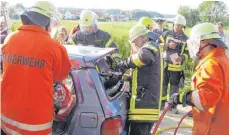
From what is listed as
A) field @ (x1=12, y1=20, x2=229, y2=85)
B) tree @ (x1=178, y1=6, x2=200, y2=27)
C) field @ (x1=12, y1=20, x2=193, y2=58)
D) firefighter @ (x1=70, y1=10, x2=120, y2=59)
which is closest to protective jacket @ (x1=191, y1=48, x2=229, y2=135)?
firefighter @ (x1=70, y1=10, x2=120, y2=59)

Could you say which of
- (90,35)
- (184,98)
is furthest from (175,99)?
(90,35)

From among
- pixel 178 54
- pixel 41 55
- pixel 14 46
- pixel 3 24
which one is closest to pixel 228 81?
pixel 41 55

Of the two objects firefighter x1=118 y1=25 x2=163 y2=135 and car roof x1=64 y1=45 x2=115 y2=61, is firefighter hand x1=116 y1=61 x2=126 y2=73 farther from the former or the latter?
car roof x1=64 y1=45 x2=115 y2=61

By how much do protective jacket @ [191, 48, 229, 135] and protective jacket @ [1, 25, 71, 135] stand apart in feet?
4.04

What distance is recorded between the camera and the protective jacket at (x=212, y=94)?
10.4 ft

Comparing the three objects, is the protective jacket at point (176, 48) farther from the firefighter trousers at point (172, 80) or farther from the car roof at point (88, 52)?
the car roof at point (88, 52)

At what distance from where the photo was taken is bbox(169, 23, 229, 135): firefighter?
3.17m

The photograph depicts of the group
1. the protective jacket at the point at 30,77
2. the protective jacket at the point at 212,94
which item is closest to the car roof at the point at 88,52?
the protective jacket at the point at 30,77

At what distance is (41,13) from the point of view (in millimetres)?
3068

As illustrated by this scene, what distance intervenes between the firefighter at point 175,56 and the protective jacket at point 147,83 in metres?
3.41

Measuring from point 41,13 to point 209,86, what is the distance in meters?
1.63

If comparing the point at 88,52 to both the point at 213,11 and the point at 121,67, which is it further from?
the point at 213,11

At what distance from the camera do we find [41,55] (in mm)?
2922

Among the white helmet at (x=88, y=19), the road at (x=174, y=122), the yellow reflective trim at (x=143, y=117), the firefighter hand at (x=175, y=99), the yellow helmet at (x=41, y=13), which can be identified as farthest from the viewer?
the white helmet at (x=88, y=19)
